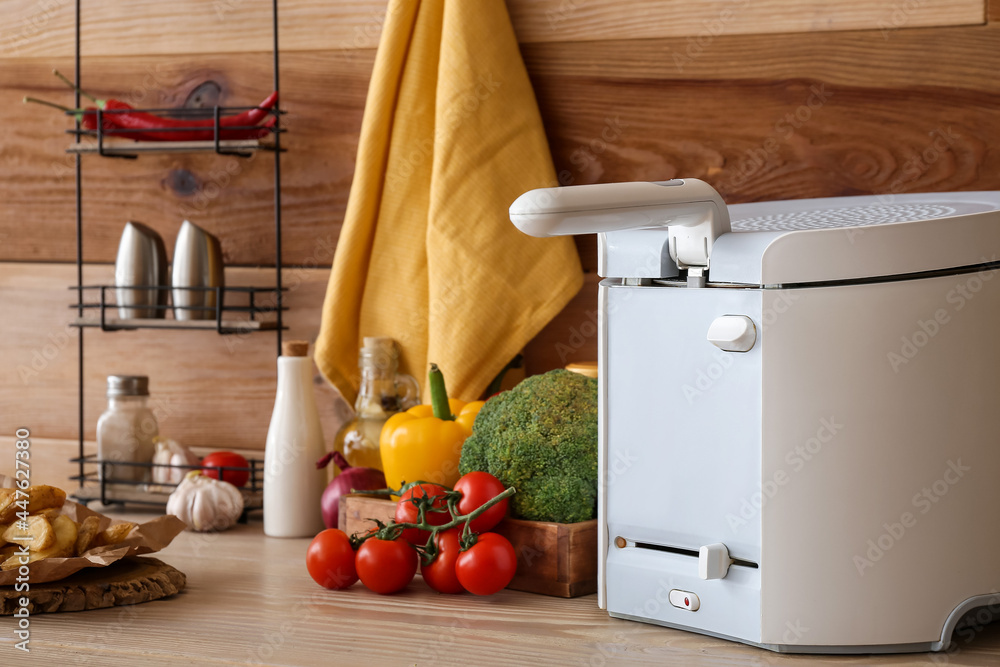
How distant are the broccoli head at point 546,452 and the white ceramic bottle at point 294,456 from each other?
29 centimetres

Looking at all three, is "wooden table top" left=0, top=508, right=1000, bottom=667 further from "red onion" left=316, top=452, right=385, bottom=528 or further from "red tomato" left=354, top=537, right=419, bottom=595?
"red onion" left=316, top=452, right=385, bottom=528

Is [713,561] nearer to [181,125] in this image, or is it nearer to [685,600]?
[685,600]

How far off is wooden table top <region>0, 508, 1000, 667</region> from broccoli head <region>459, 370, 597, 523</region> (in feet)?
0.27

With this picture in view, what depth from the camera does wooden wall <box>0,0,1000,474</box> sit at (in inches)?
44.1

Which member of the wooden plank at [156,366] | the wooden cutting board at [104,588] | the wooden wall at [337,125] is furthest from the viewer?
the wooden plank at [156,366]

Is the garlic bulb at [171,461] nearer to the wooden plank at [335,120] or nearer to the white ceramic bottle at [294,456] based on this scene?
the white ceramic bottle at [294,456]

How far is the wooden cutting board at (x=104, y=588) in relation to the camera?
32.6 inches

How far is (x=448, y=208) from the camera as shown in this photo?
1.17m

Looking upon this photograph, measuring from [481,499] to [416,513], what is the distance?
7cm

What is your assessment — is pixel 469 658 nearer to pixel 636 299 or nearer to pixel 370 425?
pixel 636 299

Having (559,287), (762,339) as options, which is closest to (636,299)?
(762,339)

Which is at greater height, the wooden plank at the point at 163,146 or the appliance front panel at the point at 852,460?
the wooden plank at the point at 163,146

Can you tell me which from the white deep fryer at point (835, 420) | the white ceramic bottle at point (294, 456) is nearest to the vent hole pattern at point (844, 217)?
the white deep fryer at point (835, 420)

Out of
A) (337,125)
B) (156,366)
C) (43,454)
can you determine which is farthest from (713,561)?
(43,454)
